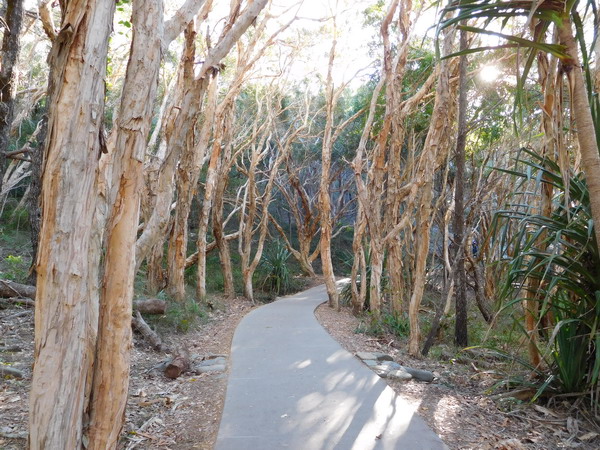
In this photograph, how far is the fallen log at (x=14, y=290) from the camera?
754 cm

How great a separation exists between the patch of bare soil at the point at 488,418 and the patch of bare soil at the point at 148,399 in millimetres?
2185

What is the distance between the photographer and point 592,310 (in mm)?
4246

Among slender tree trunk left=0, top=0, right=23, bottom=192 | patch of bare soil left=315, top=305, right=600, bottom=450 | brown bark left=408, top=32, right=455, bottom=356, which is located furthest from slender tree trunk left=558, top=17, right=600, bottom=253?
slender tree trunk left=0, top=0, right=23, bottom=192

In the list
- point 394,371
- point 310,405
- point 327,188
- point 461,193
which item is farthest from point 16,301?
point 327,188

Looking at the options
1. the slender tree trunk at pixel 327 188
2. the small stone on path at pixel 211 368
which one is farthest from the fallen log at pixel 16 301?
the slender tree trunk at pixel 327 188

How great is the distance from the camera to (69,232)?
2.89m

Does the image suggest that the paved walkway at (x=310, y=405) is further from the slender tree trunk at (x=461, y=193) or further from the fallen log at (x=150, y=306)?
the slender tree trunk at (x=461, y=193)

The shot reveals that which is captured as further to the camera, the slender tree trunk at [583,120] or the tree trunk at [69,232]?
the slender tree trunk at [583,120]

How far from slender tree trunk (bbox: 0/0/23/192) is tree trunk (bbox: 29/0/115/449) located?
3.57 meters

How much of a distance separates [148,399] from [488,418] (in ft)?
11.7

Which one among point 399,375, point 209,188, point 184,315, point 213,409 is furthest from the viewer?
point 209,188

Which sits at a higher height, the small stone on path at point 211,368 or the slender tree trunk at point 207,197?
the slender tree trunk at point 207,197

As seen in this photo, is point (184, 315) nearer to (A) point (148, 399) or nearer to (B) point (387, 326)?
(B) point (387, 326)

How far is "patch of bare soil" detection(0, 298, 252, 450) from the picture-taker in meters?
4.22
